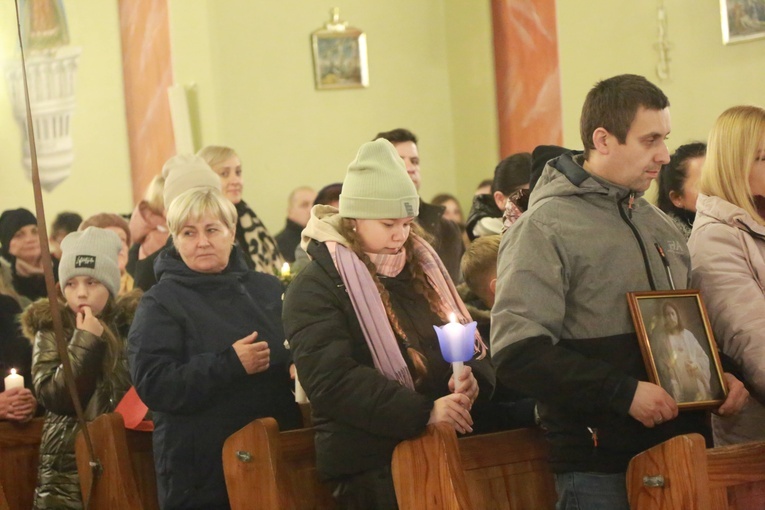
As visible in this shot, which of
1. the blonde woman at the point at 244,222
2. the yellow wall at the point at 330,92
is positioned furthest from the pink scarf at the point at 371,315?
the yellow wall at the point at 330,92

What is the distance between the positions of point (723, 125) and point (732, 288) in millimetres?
574

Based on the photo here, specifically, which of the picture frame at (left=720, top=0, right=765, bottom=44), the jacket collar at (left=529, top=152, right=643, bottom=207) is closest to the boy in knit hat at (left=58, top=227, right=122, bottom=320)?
the jacket collar at (left=529, top=152, right=643, bottom=207)

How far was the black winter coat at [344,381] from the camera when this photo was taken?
327 cm

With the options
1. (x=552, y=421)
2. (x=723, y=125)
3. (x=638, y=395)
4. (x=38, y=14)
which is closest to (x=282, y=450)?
(x=552, y=421)

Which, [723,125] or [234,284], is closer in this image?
[723,125]

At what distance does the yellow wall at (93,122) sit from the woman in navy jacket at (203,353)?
5.31 meters

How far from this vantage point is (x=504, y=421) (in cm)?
381

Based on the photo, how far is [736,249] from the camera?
3396 millimetres

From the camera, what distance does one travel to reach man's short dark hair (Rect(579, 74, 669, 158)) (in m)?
3.06

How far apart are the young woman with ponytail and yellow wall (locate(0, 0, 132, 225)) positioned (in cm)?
605

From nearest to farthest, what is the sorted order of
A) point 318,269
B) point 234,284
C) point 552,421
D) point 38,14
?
1. point 552,421
2. point 318,269
3. point 234,284
4. point 38,14

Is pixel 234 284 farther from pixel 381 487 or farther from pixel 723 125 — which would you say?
pixel 723 125

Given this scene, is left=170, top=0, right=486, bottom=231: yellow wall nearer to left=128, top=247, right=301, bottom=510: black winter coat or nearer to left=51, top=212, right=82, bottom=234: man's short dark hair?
left=51, top=212, right=82, bottom=234: man's short dark hair

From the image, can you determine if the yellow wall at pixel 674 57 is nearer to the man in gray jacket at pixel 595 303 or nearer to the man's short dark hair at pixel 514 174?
the man's short dark hair at pixel 514 174
